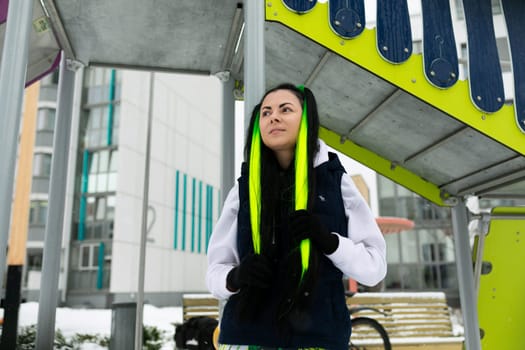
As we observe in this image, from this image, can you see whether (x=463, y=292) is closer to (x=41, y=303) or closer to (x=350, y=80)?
(x=350, y=80)

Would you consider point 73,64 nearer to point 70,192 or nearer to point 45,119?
point 70,192

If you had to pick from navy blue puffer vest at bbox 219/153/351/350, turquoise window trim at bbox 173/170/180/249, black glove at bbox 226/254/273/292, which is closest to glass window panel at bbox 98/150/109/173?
turquoise window trim at bbox 173/170/180/249

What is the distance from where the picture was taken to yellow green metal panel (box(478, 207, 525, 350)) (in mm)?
4688

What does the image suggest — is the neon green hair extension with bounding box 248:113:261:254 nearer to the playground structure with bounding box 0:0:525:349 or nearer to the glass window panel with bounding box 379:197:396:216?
the playground structure with bounding box 0:0:525:349

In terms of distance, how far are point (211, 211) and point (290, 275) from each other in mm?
28261

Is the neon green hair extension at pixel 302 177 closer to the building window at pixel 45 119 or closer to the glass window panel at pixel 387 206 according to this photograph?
the glass window panel at pixel 387 206

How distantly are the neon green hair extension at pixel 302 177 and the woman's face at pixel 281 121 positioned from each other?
41 millimetres

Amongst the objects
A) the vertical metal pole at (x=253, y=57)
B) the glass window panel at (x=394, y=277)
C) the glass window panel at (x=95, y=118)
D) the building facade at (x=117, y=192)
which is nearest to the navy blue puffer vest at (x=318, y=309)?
the vertical metal pole at (x=253, y=57)

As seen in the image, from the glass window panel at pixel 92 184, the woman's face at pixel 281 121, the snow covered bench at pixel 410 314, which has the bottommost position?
the snow covered bench at pixel 410 314

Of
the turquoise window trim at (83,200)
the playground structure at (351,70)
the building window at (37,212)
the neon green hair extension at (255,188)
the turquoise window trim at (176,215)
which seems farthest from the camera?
the turquoise window trim at (176,215)

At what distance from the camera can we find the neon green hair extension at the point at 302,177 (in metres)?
1.54

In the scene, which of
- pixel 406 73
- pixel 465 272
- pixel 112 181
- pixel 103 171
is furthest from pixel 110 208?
pixel 406 73

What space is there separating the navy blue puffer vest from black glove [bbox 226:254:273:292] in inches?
4.0

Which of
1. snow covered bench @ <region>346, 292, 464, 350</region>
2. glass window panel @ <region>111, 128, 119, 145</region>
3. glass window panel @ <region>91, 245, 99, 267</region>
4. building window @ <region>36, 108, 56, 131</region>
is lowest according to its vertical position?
snow covered bench @ <region>346, 292, 464, 350</region>
